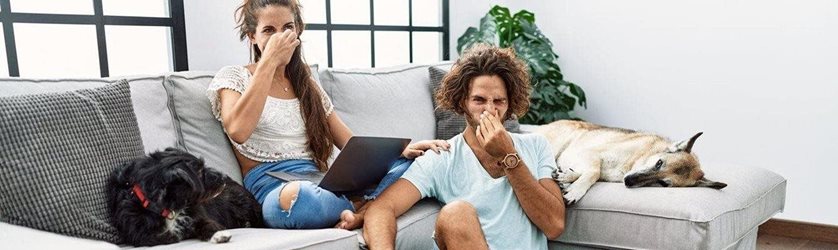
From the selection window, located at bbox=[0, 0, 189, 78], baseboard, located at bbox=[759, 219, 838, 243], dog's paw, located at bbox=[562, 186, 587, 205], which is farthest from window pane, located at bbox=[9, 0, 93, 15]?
baseboard, located at bbox=[759, 219, 838, 243]

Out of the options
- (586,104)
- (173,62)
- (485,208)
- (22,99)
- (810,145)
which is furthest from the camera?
(586,104)

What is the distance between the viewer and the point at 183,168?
4.96 feet

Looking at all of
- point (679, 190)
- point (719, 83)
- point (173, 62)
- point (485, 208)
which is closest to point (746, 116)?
point (719, 83)

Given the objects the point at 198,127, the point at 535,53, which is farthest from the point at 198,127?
the point at 535,53

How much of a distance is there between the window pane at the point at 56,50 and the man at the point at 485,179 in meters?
1.32

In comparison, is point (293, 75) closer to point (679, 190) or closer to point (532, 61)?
point (679, 190)

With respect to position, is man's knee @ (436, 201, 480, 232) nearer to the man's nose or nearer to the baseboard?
the man's nose

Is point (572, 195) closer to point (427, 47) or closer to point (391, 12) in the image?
point (391, 12)

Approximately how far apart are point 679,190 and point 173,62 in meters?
1.86

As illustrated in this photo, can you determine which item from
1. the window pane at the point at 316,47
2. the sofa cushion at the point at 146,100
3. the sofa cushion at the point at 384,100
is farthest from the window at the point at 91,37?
the window pane at the point at 316,47

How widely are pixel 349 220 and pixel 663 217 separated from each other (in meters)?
0.86

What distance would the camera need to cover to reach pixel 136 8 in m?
2.59

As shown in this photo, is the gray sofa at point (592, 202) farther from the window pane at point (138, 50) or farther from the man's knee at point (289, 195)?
the window pane at point (138, 50)

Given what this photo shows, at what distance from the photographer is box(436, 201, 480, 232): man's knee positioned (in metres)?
1.66
